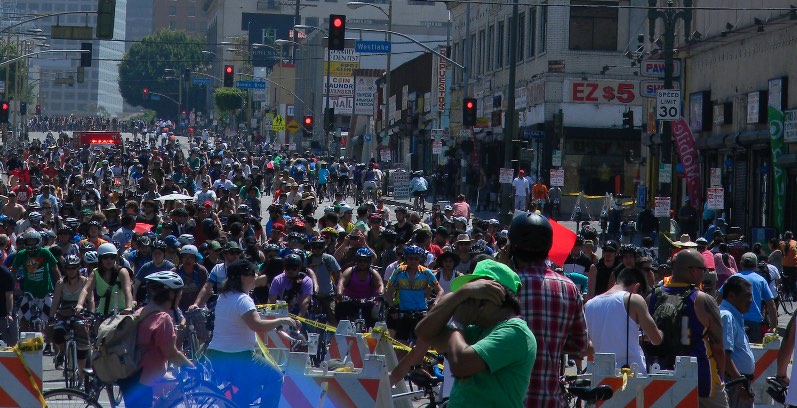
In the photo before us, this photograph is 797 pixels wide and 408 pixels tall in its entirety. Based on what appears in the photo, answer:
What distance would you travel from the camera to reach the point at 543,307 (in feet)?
22.8

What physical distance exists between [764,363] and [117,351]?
554 centimetres

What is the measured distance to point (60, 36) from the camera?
36375mm

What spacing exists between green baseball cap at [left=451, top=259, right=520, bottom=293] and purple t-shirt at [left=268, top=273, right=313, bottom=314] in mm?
10255

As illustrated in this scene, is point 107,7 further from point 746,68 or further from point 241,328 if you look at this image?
point 241,328

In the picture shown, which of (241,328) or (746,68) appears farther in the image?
(746,68)

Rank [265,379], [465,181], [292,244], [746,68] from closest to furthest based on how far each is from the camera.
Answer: [265,379]
[292,244]
[746,68]
[465,181]

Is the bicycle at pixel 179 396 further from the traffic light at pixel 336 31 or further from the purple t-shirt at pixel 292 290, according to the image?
the traffic light at pixel 336 31

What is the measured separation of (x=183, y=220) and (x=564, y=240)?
12557 mm

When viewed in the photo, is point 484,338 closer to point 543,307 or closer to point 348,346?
point 543,307

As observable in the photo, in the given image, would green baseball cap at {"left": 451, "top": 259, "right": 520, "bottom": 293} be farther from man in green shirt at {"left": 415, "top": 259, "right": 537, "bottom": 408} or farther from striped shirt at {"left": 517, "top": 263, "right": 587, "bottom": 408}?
striped shirt at {"left": 517, "top": 263, "right": 587, "bottom": 408}

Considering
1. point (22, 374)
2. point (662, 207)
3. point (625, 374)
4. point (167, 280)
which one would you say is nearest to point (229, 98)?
point (662, 207)

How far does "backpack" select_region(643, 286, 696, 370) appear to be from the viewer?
9438 mm

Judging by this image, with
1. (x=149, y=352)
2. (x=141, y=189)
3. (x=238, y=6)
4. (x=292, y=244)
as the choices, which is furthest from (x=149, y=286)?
(x=238, y=6)

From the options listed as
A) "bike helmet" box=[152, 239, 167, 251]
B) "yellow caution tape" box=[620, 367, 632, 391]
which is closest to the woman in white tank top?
"yellow caution tape" box=[620, 367, 632, 391]
